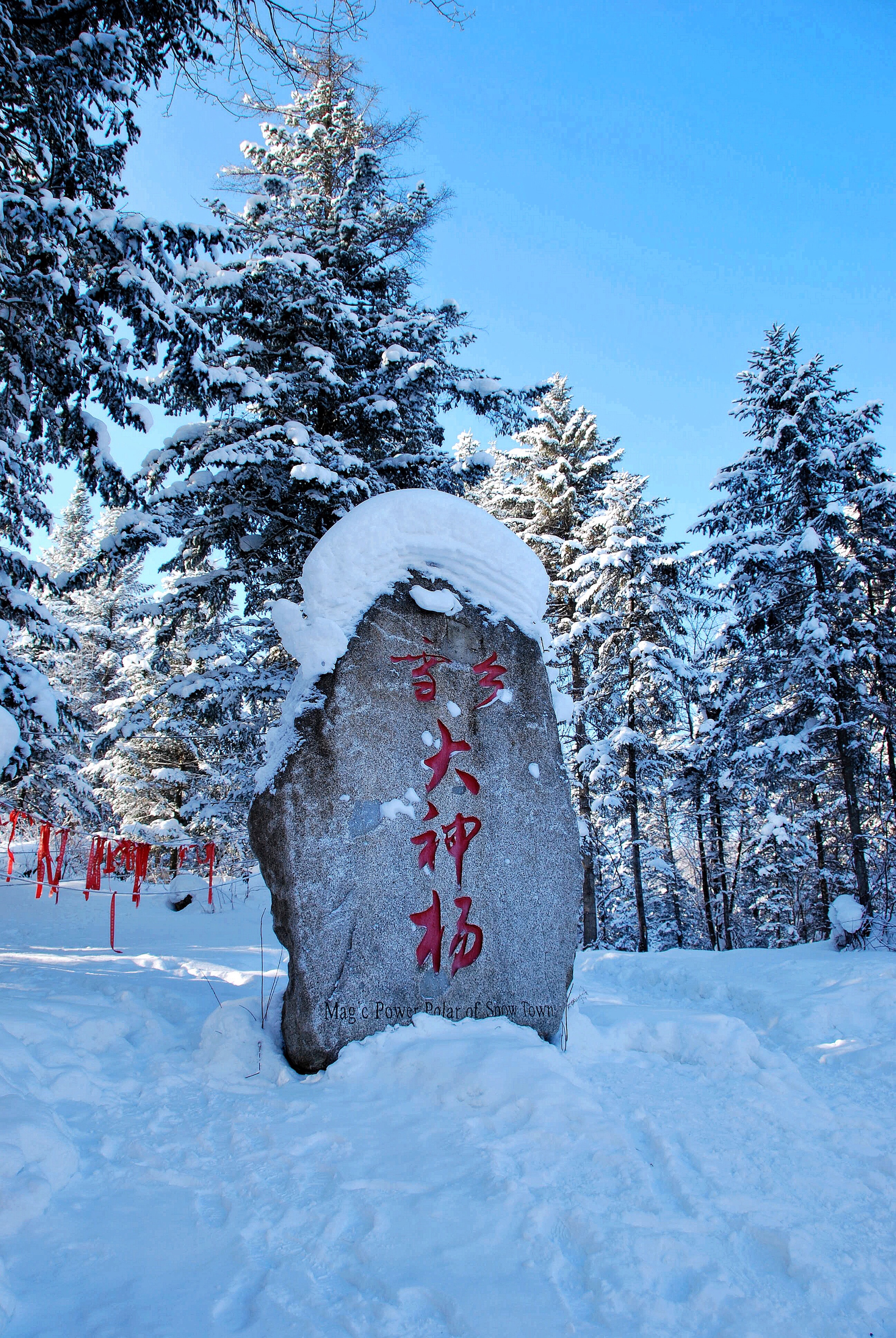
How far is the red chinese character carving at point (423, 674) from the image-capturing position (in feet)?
15.2

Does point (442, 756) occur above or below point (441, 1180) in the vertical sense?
above

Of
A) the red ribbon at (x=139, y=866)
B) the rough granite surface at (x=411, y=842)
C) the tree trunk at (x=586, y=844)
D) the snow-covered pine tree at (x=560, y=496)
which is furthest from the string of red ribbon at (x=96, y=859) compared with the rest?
the snow-covered pine tree at (x=560, y=496)

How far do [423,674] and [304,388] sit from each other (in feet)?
20.8

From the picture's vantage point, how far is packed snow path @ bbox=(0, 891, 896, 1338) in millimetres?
1906

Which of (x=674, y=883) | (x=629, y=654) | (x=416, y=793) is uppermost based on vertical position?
(x=629, y=654)

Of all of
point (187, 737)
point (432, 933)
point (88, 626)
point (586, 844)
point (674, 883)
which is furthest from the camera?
point (88, 626)

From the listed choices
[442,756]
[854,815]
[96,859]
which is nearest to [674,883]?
[854,815]

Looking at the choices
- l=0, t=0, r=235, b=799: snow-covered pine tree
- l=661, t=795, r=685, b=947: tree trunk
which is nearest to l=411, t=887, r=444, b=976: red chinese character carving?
l=0, t=0, r=235, b=799: snow-covered pine tree

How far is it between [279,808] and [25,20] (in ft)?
20.1

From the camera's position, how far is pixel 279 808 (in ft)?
13.2

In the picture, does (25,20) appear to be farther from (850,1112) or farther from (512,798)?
(850,1112)

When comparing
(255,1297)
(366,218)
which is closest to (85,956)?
(255,1297)

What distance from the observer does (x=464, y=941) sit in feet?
14.1

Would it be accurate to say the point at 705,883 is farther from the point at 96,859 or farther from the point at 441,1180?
the point at 441,1180
